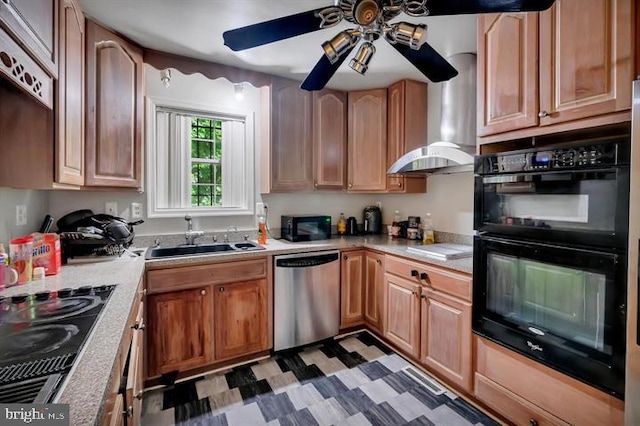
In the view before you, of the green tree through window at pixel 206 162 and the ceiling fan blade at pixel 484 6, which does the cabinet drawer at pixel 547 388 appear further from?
the green tree through window at pixel 206 162

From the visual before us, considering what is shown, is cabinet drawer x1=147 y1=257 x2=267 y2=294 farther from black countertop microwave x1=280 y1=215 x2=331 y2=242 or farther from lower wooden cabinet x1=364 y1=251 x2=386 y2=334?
lower wooden cabinet x1=364 y1=251 x2=386 y2=334

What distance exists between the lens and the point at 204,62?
228 cm

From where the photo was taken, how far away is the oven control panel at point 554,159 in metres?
1.19

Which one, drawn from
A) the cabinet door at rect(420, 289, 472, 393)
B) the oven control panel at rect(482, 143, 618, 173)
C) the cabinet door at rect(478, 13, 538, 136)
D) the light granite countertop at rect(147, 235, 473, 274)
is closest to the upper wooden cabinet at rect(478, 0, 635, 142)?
the cabinet door at rect(478, 13, 538, 136)

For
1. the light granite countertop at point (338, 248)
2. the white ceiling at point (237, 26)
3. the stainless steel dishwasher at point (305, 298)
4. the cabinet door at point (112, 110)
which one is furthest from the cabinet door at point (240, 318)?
the white ceiling at point (237, 26)

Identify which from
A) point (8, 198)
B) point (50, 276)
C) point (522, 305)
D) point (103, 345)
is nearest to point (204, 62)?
point (8, 198)

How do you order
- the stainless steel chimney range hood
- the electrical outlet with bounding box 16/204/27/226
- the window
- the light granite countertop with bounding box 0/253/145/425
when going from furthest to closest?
the window → the stainless steel chimney range hood → the electrical outlet with bounding box 16/204/27/226 → the light granite countertop with bounding box 0/253/145/425

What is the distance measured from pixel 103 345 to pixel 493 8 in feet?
5.51

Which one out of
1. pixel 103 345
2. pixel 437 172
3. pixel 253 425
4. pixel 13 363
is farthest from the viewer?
pixel 437 172

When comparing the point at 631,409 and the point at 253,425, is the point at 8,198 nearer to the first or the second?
the point at 253,425

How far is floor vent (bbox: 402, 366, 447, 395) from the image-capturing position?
6.40ft

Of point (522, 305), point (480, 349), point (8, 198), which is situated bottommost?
point (480, 349)

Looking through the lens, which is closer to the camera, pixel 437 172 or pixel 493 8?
pixel 493 8

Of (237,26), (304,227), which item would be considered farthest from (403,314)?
(237,26)
